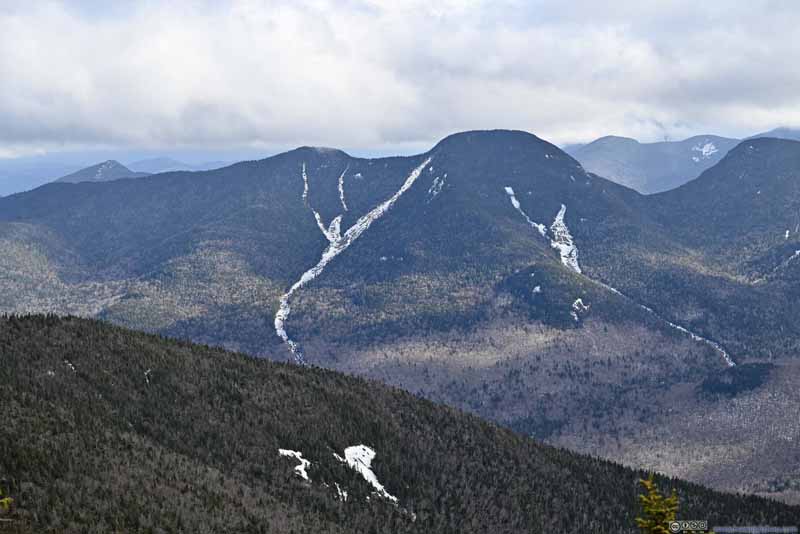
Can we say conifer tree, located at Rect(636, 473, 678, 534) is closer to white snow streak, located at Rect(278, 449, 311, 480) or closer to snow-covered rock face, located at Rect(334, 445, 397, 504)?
white snow streak, located at Rect(278, 449, 311, 480)

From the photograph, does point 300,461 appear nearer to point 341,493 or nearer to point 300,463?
point 300,463

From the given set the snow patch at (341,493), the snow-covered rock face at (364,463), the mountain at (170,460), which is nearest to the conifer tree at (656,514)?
the mountain at (170,460)

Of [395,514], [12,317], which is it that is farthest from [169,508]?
[12,317]

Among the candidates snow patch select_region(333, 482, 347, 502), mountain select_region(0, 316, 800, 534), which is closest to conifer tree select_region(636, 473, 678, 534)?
mountain select_region(0, 316, 800, 534)

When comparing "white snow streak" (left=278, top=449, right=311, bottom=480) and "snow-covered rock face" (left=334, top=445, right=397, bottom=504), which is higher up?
"white snow streak" (left=278, top=449, right=311, bottom=480)

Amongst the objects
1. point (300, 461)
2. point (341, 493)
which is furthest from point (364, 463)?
point (341, 493)

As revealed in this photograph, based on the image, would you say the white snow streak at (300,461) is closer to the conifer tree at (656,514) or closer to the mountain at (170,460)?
the mountain at (170,460)

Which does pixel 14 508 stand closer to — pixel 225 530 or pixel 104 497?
pixel 104 497
